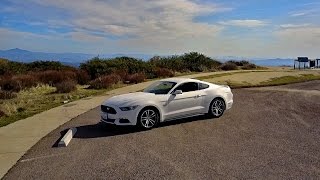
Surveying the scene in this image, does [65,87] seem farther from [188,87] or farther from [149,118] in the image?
[149,118]

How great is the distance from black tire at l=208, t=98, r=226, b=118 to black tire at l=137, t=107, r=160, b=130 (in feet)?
7.19

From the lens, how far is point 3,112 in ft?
49.6

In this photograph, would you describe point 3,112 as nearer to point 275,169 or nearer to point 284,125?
point 284,125

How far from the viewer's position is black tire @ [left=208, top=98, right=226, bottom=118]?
44.4ft

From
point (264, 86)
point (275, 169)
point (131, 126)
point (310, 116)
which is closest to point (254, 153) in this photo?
point (275, 169)

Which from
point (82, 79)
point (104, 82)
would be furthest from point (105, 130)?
point (82, 79)

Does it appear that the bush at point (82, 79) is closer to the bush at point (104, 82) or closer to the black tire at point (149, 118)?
the bush at point (104, 82)

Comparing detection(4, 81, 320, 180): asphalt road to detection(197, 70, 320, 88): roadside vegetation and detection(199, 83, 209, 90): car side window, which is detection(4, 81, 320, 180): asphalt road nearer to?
detection(199, 83, 209, 90): car side window

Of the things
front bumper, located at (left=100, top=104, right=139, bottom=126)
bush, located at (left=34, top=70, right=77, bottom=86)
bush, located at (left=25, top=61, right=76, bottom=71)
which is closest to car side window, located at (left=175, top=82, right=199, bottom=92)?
front bumper, located at (left=100, top=104, right=139, bottom=126)

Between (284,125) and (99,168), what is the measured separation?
20.8ft

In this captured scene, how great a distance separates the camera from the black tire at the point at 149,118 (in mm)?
11773

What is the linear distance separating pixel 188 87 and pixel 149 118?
74.2 inches

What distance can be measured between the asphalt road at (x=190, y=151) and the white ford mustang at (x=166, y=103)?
0.32 meters

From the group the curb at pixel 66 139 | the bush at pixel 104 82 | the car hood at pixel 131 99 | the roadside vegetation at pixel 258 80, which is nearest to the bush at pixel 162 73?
the roadside vegetation at pixel 258 80
